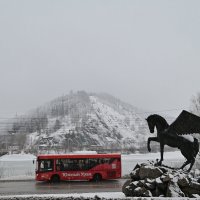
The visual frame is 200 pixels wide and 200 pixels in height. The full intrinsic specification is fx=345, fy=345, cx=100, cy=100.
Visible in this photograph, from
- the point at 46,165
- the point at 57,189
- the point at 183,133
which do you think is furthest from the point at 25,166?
the point at 183,133

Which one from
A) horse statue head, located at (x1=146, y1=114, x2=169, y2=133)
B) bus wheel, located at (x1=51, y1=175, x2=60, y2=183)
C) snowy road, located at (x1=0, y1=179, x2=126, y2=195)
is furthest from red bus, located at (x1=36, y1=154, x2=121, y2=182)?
horse statue head, located at (x1=146, y1=114, x2=169, y2=133)

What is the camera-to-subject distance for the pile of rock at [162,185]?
12.5 m

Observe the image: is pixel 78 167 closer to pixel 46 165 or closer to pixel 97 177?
pixel 97 177

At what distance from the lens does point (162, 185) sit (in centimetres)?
1271

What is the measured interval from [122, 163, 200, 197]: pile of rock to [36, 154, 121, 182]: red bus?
14048mm

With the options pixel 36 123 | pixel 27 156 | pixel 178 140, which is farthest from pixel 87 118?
pixel 178 140

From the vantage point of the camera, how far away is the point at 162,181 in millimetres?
12758

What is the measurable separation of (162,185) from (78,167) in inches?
599

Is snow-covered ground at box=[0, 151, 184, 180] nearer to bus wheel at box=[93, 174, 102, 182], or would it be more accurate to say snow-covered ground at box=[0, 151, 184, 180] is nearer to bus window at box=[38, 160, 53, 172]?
bus window at box=[38, 160, 53, 172]

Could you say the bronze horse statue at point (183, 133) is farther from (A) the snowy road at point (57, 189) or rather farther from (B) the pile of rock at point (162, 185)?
(A) the snowy road at point (57, 189)

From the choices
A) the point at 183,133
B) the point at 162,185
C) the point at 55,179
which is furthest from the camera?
the point at 55,179

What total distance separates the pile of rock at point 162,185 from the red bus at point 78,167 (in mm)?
14048

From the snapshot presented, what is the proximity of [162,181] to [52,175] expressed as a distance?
15.7 metres

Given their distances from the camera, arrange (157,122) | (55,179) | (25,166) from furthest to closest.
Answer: (25,166) → (55,179) → (157,122)
